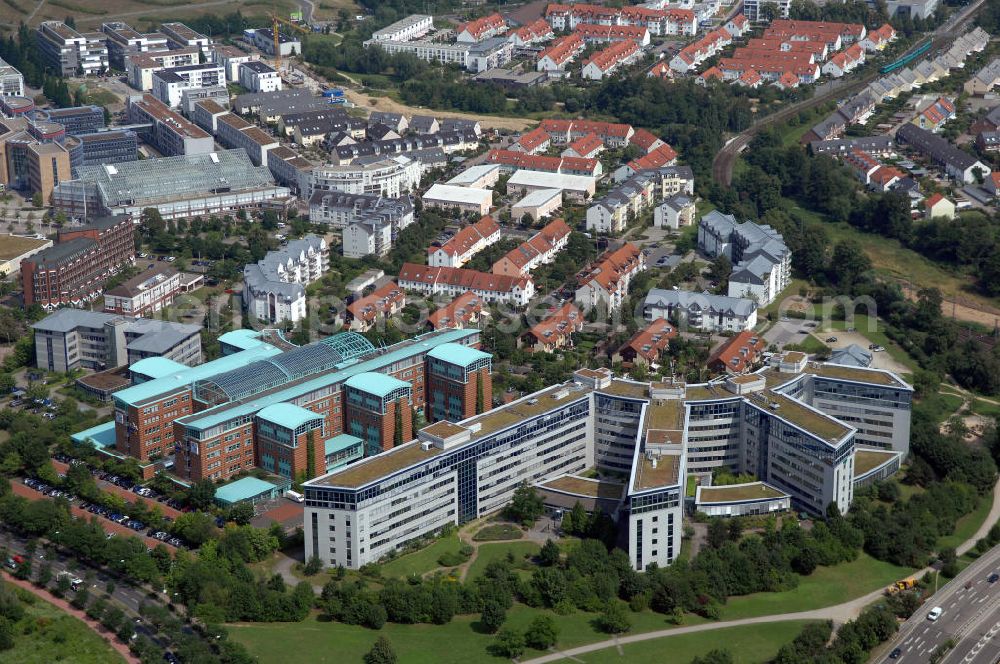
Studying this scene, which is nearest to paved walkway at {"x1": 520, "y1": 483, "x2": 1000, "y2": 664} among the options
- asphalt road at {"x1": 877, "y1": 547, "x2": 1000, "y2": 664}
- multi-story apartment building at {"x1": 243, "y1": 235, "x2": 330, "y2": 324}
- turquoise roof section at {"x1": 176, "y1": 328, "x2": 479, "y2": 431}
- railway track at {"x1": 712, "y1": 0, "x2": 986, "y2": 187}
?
asphalt road at {"x1": 877, "y1": 547, "x2": 1000, "y2": 664}

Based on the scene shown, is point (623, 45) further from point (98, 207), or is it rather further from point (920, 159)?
point (98, 207)

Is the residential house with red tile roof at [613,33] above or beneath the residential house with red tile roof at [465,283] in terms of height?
above

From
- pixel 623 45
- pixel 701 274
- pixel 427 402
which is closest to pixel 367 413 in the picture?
pixel 427 402

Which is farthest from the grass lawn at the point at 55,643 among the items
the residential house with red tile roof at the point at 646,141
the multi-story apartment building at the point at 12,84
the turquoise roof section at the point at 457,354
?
the multi-story apartment building at the point at 12,84

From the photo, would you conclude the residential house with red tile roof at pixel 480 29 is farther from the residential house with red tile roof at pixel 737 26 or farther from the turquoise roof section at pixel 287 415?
the turquoise roof section at pixel 287 415

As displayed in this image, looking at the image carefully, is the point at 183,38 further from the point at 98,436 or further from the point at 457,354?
the point at 457,354

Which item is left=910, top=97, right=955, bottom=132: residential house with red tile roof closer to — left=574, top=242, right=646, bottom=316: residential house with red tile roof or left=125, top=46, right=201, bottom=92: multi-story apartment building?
left=574, top=242, right=646, bottom=316: residential house with red tile roof
